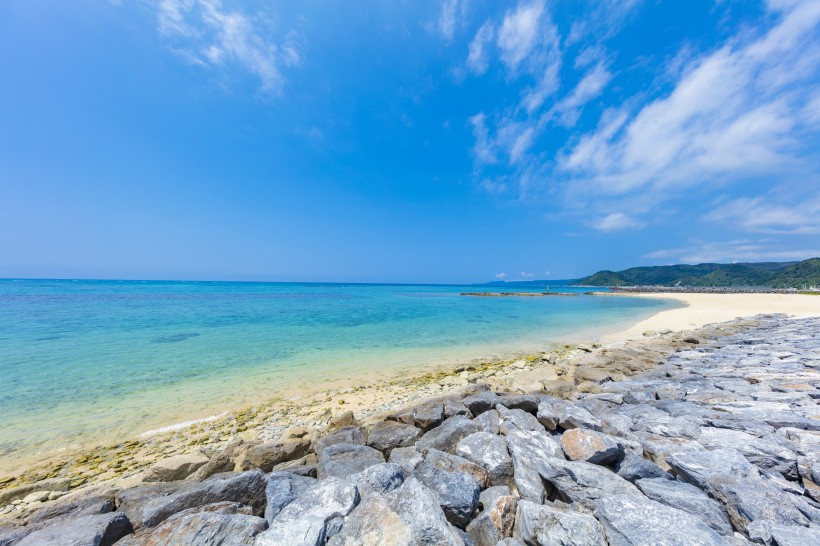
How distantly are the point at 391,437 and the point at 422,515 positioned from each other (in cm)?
232

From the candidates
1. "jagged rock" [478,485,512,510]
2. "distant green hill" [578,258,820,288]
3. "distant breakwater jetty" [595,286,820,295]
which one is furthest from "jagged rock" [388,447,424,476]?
"distant green hill" [578,258,820,288]

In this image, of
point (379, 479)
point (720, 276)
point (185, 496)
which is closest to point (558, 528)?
point (379, 479)

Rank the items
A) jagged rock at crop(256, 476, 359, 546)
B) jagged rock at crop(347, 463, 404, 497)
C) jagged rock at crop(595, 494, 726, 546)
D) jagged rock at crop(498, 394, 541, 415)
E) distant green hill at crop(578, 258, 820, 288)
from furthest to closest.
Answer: distant green hill at crop(578, 258, 820, 288) → jagged rock at crop(498, 394, 541, 415) → jagged rock at crop(347, 463, 404, 497) → jagged rock at crop(256, 476, 359, 546) → jagged rock at crop(595, 494, 726, 546)

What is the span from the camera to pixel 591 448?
336cm

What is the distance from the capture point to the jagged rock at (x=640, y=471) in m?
3.14

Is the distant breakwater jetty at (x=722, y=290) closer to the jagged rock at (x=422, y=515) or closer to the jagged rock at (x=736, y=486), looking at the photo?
the jagged rock at (x=736, y=486)

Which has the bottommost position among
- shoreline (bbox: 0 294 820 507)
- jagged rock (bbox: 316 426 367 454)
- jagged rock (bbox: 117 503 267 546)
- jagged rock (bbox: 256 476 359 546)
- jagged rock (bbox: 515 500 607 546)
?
shoreline (bbox: 0 294 820 507)

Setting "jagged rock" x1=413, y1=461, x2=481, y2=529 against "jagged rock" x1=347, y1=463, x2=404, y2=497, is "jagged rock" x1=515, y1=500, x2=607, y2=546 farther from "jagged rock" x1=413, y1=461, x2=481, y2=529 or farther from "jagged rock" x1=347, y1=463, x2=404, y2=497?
"jagged rock" x1=347, y1=463, x2=404, y2=497

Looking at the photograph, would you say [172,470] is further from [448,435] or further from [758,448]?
[758,448]

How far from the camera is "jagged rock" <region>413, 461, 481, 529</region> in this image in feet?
9.00

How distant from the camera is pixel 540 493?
2953mm

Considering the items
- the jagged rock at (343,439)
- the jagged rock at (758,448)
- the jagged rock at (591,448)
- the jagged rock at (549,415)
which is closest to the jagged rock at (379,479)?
the jagged rock at (343,439)

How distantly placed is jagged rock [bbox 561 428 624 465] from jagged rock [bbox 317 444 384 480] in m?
2.37

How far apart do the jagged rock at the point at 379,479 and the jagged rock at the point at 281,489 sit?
58 centimetres
